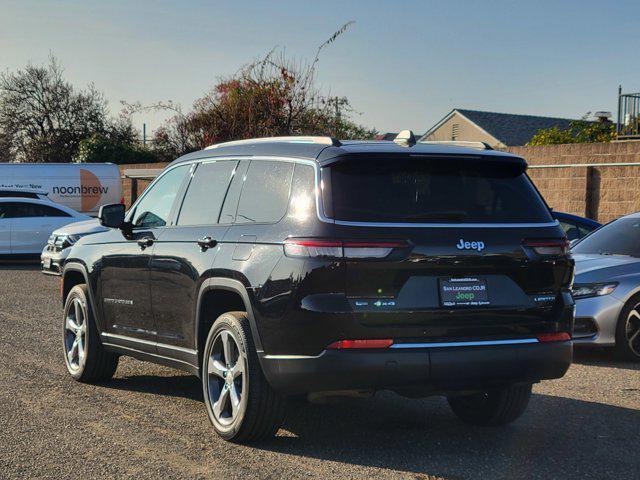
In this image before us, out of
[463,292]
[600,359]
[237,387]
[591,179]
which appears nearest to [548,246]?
[463,292]

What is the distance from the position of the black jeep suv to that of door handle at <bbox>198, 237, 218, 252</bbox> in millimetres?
11

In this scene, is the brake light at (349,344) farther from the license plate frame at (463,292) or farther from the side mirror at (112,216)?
the side mirror at (112,216)

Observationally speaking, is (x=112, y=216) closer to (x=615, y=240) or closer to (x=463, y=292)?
(x=463, y=292)

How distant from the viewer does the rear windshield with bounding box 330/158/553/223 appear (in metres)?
5.67

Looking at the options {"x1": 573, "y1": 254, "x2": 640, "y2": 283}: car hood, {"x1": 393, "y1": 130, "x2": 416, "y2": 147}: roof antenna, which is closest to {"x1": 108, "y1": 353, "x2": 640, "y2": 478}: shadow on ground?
{"x1": 393, "y1": 130, "x2": 416, "y2": 147}: roof antenna

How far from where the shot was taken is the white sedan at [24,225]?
22797mm

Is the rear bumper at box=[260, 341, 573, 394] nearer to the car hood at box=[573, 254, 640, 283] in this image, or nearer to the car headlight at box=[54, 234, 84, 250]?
the car hood at box=[573, 254, 640, 283]

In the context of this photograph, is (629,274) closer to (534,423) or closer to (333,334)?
(534,423)

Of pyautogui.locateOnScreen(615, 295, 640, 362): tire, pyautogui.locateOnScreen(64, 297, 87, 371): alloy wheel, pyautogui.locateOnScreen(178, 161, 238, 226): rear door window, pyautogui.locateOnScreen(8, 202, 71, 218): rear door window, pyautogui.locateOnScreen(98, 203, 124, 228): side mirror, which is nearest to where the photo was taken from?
pyautogui.locateOnScreen(178, 161, 238, 226): rear door window

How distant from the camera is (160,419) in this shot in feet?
22.4

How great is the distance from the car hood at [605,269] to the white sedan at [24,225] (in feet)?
48.8

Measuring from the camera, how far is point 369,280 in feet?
17.9

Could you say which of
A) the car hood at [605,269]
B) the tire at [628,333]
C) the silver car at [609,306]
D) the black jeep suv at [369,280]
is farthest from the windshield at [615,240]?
the black jeep suv at [369,280]

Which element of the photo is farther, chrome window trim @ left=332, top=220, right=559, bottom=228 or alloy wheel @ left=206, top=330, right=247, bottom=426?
alloy wheel @ left=206, top=330, right=247, bottom=426
